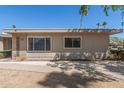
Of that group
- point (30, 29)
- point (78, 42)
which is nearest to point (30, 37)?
point (30, 29)

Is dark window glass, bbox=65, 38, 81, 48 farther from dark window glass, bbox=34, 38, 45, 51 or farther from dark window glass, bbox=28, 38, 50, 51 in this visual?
dark window glass, bbox=34, 38, 45, 51

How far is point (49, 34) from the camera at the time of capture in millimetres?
15289

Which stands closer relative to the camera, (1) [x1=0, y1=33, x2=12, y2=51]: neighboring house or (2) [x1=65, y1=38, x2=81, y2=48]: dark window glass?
(2) [x1=65, y1=38, x2=81, y2=48]: dark window glass

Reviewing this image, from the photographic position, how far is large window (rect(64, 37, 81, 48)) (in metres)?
15.4

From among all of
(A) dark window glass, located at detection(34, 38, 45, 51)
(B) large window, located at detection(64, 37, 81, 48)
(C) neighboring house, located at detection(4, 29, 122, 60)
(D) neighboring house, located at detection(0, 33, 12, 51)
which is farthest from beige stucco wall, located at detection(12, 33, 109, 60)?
(D) neighboring house, located at detection(0, 33, 12, 51)

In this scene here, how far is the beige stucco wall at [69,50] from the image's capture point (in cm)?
1533

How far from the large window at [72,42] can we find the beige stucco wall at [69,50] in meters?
0.37

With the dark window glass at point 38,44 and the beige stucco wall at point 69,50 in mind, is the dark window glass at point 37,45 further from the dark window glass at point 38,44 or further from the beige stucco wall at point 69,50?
the beige stucco wall at point 69,50

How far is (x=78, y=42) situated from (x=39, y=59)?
12.8 feet

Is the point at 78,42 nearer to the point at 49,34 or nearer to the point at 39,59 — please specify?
the point at 49,34
